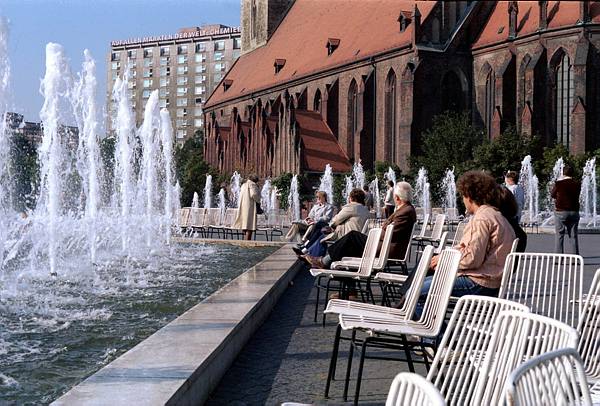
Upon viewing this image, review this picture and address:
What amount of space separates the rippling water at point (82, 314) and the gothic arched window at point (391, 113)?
124ft

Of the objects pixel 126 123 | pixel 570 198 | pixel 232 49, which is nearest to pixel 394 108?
pixel 126 123

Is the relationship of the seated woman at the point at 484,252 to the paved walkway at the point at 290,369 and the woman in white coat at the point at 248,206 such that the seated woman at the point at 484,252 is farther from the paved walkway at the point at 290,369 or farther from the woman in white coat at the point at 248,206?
the woman in white coat at the point at 248,206

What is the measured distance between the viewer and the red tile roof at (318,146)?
54.8 metres

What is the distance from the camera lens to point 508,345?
294 cm

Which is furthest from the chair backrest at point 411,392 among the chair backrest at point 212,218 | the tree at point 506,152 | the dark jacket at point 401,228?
the tree at point 506,152

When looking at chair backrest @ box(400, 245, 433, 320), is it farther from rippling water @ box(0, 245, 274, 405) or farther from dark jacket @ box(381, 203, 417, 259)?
dark jacket @ box(381, 203, 417, 259)

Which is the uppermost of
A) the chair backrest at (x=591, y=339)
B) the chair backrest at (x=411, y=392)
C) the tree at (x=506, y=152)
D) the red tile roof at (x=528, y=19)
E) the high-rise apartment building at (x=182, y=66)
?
the high-rise apartment building at (x=182, y=66)

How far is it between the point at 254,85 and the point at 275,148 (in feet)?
42.5

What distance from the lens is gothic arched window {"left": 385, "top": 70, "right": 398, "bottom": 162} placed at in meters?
51.8

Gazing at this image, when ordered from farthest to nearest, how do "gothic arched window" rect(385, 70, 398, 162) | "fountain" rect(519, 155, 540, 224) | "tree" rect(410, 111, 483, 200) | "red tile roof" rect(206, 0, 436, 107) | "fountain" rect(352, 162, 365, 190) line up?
"red tile roof" rect(206, 0, 436, 107) < "gothic arched window" rect(385, 70, 398, 162) < "fountain" rect(352, 162, 365, 190) < "tree" rect(410, 111, 483, 200) < "fountain" rect(519, 155, 540, 224)

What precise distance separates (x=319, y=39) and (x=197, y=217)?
42.5 m

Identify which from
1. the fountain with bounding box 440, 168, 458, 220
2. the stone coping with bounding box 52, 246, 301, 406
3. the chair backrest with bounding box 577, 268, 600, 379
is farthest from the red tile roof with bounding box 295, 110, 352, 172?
the chair backrest with bounding box 577, 268, 600, 379

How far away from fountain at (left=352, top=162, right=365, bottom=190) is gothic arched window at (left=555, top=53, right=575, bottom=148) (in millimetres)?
11384

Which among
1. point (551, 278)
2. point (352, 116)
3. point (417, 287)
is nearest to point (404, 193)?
point (551, 278)
